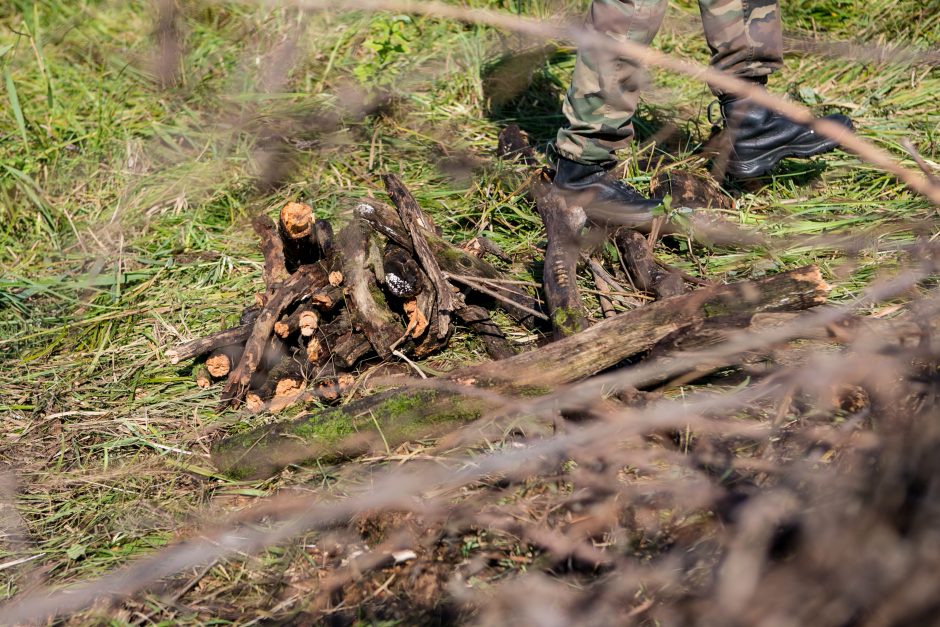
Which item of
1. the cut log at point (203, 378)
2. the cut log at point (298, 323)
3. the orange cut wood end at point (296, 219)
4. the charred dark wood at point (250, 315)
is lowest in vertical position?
the cut log at point (203, 378)

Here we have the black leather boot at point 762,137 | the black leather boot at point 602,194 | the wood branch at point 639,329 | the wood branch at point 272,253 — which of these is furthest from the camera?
the black leather boot at point 762,137

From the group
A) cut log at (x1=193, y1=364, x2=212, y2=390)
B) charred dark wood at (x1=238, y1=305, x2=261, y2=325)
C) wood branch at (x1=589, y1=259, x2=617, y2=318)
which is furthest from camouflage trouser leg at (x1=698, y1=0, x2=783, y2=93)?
cut log at (x1=193, y1=364, x2=212, y2=390)

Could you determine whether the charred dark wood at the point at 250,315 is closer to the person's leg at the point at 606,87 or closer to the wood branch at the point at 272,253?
the wood branch at the point at 272,253

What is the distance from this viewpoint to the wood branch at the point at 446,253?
3.04 m

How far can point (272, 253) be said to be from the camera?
3203mm

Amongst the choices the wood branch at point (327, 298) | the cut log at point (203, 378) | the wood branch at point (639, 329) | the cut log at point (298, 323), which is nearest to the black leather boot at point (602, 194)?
the wood branch at point (639, 329)

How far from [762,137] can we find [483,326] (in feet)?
5.14

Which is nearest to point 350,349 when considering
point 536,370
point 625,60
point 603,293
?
point 536,370

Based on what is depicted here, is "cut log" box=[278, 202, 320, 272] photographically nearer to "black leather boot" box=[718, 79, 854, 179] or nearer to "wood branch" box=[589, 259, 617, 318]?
"wood branch" box=[589, 259, 617, 318]

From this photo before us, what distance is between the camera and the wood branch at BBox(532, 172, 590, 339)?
2812 millimetres

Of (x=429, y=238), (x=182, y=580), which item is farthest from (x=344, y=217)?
(x=182, y=580)

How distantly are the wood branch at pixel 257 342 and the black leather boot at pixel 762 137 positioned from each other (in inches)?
79.1

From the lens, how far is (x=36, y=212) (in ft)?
13.6

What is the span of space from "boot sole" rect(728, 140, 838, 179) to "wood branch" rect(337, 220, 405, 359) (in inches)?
68.0
